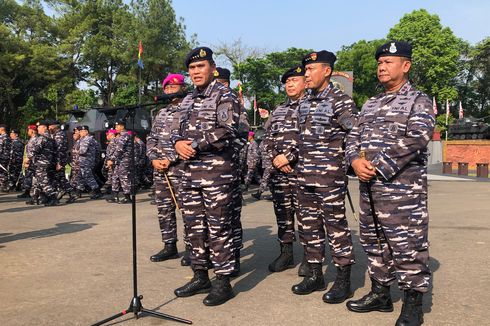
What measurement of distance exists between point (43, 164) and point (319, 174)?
7.71 meters

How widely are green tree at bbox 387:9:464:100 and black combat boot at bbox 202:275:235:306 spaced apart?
4570 centimetres

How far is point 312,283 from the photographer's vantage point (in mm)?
4129

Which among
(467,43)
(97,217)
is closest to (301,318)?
(97,217)

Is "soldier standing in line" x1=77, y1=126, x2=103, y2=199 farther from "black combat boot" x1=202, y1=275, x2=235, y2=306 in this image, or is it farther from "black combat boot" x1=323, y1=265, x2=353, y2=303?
"black combat boot" x1=323, y1=265, x2=353, y2=303

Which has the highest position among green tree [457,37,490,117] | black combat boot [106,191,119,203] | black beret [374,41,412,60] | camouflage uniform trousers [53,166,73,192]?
green tree [457,37,490,117]

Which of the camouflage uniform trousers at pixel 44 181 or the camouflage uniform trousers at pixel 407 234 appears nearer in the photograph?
the camouflage uniform trousers at pixel 407 234

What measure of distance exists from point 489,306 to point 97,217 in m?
6.64

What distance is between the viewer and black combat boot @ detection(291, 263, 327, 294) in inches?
161

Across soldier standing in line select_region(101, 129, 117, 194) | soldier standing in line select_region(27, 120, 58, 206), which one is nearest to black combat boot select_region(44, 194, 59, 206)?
soldier standing in line select_region(27, 120, 58, 206)

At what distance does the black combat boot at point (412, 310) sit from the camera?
329 cm

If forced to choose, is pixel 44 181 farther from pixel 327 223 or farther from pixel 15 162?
pixel 327 223

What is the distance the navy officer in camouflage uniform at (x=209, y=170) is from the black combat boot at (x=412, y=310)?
1426 mm

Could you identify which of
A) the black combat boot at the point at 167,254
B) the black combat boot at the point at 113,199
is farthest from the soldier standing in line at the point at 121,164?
the black combat boot at the point at 167,254

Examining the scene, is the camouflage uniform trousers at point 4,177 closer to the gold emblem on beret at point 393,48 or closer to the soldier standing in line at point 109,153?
the soldier standing in line at point 109,153
